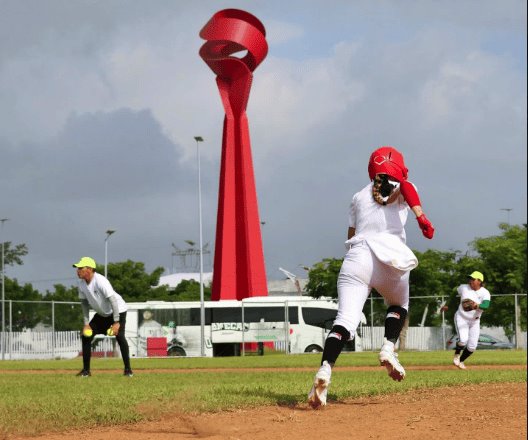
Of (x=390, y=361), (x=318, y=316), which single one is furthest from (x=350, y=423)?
(x=318, y=316)

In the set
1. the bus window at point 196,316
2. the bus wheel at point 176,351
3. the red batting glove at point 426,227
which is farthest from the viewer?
the bus window at point 196,316

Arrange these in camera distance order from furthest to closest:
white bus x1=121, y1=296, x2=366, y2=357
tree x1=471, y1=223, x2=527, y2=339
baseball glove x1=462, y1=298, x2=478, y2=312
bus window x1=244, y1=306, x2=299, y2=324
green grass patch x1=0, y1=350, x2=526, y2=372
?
tree x1=471, y1=223, x2=527, y2=339 < bus window x1=244, y1=306, x2=299, y2=324 < white bus x1=121, y1=296, x2=366, y2=357 < green grass patch x1=0, y1=350, x2=526, y2=372 < baseball glove x1=462, y1=298, x2=478, y2=312

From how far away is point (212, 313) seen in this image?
133 ft

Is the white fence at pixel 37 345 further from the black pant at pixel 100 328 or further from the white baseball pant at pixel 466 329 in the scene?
the white baseball pant at pixel 466 329

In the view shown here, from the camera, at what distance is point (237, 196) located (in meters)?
47.6

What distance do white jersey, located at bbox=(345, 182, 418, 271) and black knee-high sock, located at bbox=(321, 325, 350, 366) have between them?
2.02ft

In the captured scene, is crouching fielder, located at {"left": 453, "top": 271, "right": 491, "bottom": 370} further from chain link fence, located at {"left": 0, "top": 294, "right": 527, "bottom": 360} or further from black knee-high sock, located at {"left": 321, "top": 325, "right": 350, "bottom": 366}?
chain link fence, located at {"left": 0, "top": 294, "right": 527, "bottom": 360}

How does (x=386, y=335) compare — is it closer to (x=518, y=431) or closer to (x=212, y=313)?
(x=518, y=431)

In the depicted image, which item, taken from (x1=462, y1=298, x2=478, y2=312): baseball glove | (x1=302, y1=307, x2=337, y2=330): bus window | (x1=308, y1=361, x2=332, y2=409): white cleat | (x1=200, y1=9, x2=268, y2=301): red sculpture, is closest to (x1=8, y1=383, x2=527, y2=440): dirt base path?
(x1=308, y1=361, x2=332, y2=409): white cleat

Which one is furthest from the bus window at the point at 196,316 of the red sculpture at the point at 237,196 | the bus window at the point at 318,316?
the red sculpture at the point at 237,196

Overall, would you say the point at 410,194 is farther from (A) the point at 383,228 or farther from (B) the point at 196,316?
(B) the point at 196,316

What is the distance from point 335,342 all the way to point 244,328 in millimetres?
28936

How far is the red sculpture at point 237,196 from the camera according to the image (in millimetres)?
46125

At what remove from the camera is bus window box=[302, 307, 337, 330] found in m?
36.9
